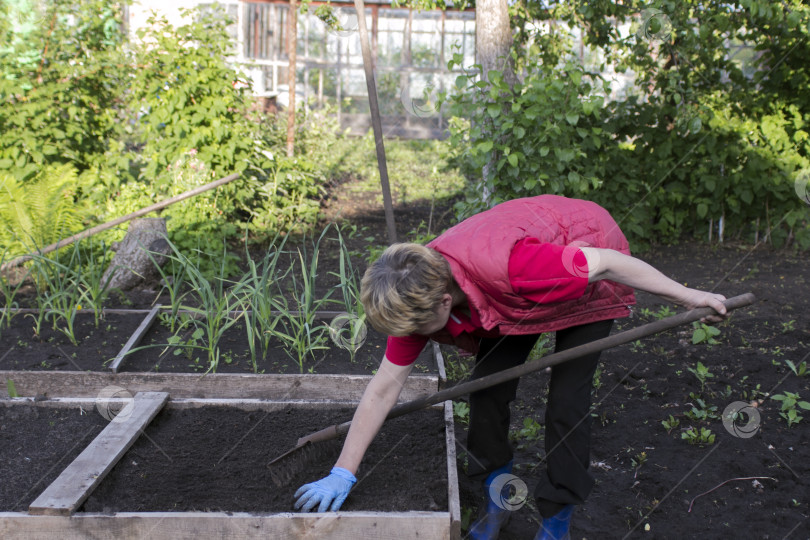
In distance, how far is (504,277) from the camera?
1.99 metres

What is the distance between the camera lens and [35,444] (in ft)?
9.25

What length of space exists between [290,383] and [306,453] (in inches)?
27.3

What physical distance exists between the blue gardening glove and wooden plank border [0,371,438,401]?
0.98 metres

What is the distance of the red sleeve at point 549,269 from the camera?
197 cm

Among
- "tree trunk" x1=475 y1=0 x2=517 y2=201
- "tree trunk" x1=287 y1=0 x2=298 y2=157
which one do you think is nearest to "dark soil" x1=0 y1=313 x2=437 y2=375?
"tree trunk" x1=475 y1=0 x2=517 y2=201

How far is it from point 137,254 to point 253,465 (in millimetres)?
2559

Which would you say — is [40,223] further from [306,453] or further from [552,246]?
[552,246]

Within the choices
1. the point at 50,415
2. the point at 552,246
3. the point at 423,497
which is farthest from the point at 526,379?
the point at 50,415

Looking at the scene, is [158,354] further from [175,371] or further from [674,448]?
[674,448]

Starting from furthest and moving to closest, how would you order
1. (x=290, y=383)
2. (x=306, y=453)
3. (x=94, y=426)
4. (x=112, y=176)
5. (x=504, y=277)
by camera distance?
(x=112, y=176)
(x=290, y=383)
(x=94, y=426)
(x=306, y=453)
(x=504, y=277)

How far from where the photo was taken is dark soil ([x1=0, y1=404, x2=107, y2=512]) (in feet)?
8.23

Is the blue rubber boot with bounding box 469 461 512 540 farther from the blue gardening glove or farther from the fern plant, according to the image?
the fern plant

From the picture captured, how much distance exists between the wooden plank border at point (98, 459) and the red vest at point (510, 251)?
4.71ft

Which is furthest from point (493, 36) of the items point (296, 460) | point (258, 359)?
point (296, 460)
